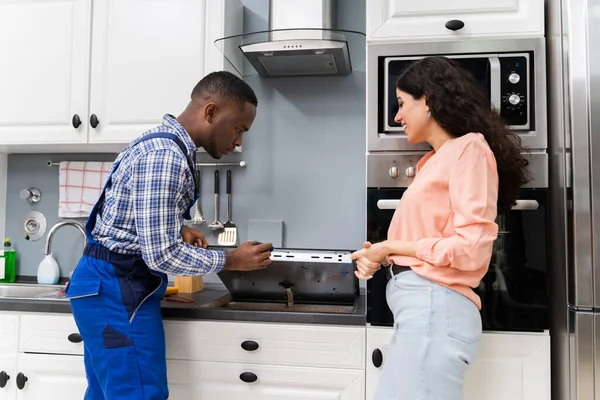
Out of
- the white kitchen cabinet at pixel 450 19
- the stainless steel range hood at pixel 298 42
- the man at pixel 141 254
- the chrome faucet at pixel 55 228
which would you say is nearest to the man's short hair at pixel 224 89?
the man at pixel 141 254

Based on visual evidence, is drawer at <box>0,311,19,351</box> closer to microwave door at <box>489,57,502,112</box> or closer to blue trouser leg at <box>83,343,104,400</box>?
blue trouser leg at <box>83,343,104,400</box>

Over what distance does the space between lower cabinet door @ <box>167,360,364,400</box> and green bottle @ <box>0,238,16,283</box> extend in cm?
117

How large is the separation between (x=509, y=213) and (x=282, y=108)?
42.8 inches

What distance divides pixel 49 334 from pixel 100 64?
3.44ft

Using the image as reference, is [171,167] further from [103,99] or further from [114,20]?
[114,20]

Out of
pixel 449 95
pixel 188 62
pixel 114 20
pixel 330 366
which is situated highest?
pixel 114 20

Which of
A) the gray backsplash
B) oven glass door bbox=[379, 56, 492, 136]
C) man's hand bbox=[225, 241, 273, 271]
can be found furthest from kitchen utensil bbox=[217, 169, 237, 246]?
oven glass door bbox=[379, 56, 492, 136]

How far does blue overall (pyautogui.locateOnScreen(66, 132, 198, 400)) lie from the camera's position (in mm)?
1333

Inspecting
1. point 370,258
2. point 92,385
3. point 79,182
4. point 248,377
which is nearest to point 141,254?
point 92,385

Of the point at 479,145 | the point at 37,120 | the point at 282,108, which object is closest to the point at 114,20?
the point at 37,120

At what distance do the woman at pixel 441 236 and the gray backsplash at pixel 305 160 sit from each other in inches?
31.0

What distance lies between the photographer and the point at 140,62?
1.97 metres

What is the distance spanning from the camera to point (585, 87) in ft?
4.62

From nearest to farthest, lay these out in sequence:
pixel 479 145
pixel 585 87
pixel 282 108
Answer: pixel 479 145 < pixel 585 87 < pixel 282 108
